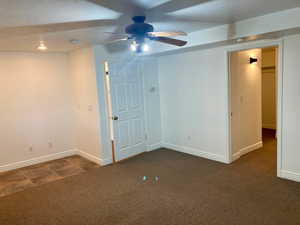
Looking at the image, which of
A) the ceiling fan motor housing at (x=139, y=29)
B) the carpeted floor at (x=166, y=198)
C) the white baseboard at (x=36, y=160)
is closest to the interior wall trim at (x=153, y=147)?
the carpeted floor at (x=166, y=198)

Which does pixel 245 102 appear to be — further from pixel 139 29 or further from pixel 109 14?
pixel 109 14

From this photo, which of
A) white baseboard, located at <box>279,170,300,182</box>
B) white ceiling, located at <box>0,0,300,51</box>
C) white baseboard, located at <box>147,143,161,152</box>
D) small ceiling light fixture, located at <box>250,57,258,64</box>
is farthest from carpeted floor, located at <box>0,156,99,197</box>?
small ceiling light fixture, located at <box>250,57,258,64</box>

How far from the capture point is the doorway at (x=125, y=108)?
181 inches

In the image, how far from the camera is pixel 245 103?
4680 mm

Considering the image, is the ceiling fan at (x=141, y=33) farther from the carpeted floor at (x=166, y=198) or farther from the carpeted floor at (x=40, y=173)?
the carpeted floor at (x=40, y=173)

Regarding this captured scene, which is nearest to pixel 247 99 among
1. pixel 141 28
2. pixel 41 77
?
pixel 141 28

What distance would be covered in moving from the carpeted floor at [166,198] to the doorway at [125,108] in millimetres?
598

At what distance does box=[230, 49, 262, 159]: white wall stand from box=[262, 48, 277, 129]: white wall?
220 cm

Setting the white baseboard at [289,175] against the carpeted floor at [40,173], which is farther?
the carpeted floor at [40,173]

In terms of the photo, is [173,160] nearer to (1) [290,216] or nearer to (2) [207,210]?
(2) [207,210]

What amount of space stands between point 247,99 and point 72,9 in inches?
146

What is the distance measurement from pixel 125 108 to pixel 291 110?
9.67 ft

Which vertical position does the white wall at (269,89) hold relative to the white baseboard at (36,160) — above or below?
above

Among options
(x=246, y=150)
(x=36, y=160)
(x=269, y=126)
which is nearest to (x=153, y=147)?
(x=246, y=150)
